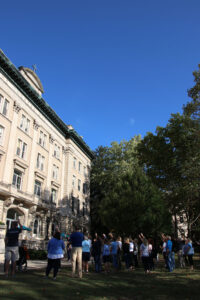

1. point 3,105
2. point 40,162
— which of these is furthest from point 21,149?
point 3,105

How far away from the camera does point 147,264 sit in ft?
44.4

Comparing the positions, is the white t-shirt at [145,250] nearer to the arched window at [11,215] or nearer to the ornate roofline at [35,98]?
the arched window at [11,215]

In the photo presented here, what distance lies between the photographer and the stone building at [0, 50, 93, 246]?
28766 millimetres

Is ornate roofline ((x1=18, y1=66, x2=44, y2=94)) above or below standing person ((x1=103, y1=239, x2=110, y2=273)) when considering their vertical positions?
above

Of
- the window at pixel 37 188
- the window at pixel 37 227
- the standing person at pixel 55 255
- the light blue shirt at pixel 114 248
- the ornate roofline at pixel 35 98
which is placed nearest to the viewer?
the standing person at pixel 55 255

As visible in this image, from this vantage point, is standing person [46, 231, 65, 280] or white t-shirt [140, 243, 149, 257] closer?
standing person [46, 231, 65, 280]

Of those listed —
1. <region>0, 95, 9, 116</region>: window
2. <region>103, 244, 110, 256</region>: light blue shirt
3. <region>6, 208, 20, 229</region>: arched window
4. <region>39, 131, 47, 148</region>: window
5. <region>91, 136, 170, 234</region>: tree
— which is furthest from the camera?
<region>39, 131, 47, 148</region>: window

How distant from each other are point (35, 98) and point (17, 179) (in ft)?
36.1

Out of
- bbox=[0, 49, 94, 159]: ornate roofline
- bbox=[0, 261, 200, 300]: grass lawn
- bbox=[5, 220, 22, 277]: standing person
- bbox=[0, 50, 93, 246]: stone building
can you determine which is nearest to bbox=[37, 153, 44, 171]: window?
bbox=[0, 50, 93, 246]: stone building

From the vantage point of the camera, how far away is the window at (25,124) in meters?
32.6

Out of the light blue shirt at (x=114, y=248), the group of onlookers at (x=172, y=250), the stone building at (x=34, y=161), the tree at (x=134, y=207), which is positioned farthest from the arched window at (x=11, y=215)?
the group of onlookers at (x=172, y=250)

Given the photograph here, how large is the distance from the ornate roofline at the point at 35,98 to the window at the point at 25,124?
2.68 meters

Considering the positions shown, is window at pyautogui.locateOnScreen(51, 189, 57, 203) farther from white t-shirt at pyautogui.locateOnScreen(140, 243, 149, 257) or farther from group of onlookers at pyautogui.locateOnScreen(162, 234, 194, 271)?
white t-shirt at pyautogui.locateOnScreen(140, 243, 149, 257)

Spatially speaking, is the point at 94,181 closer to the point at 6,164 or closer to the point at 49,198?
the point at 49,198
